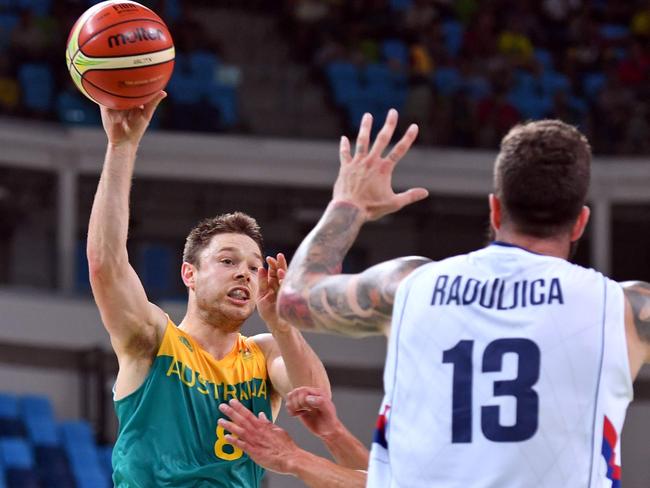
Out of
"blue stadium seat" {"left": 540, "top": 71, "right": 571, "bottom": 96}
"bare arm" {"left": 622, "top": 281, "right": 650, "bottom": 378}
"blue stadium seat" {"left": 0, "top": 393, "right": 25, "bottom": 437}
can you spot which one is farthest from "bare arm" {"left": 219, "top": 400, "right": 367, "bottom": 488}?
"blue stadium seat" {"left": 540, "top": 71, "right": 571, "bottom": 96}

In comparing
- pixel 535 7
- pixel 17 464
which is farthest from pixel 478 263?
pixel 535 7

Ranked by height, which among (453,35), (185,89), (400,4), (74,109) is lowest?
(74,109)

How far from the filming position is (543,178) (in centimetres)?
349

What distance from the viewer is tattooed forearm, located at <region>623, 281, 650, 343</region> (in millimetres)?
3578

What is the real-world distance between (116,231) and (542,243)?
203 centimetres

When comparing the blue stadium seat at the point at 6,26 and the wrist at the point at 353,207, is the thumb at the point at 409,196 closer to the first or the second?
the wrist at the point at 353,207

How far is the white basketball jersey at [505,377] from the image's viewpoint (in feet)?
11.3

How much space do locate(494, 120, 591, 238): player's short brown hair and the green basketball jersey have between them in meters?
2.34

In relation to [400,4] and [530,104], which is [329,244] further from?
[400,4]

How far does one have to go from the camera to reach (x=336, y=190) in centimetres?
399

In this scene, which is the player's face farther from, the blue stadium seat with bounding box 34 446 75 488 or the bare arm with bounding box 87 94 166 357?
the blue stadium seat with bounding box 34 446 75 488

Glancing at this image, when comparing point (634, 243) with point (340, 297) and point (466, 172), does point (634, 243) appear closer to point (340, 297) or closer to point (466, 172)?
point (466, 172)

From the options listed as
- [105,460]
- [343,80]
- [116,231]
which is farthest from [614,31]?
[116,231]

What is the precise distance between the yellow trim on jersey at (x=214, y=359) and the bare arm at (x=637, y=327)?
2.51 m
